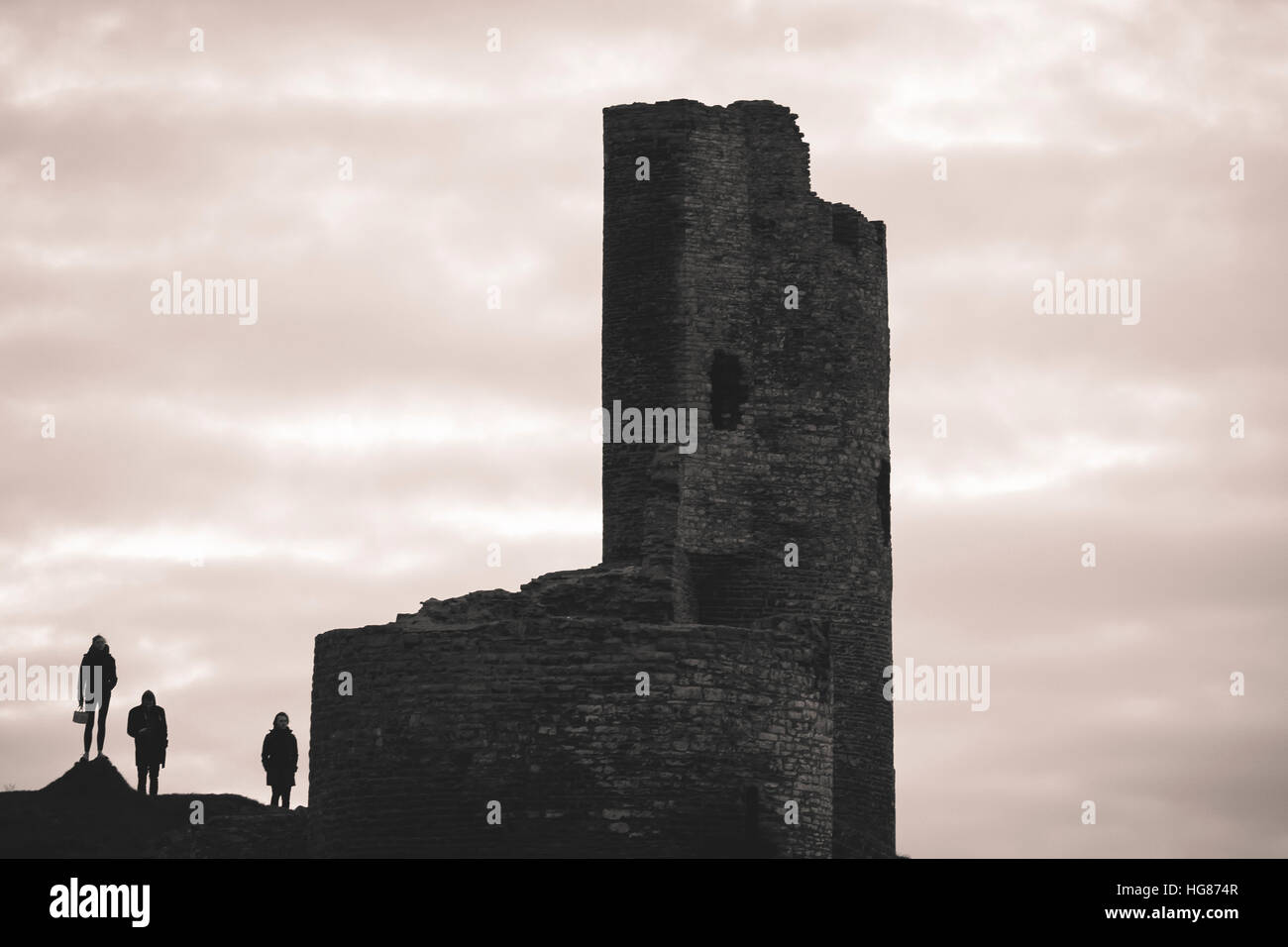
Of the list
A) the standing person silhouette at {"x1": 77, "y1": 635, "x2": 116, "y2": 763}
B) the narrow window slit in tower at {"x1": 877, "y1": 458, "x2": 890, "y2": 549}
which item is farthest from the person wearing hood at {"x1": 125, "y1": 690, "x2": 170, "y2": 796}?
the narrow window slit in tower at {"x1": 877, "y1": 458, "x2": 890, "y2": 549}

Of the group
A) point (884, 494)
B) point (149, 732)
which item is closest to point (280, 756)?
point (149, 732)

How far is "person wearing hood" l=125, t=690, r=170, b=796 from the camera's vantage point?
34.4 m

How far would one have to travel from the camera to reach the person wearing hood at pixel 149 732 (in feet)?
113

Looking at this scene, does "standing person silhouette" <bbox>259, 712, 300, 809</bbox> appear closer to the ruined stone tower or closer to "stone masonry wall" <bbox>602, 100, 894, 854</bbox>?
the ruined stone tower

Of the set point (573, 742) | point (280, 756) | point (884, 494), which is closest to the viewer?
point (573, 742)

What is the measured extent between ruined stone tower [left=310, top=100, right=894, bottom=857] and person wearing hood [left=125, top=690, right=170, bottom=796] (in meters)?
2.32

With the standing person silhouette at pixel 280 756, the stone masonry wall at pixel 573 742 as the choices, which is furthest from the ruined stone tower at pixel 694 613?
the standing person silhouette at pixel 280 756

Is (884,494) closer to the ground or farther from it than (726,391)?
closer to the ground

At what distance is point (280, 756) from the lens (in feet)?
117

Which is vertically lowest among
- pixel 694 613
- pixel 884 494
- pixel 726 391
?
pixel 694 613

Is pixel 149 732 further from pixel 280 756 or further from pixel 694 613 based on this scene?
pixel 694 613

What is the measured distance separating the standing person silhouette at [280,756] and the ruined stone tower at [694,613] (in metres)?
2.00

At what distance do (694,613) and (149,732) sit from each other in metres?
7.23
